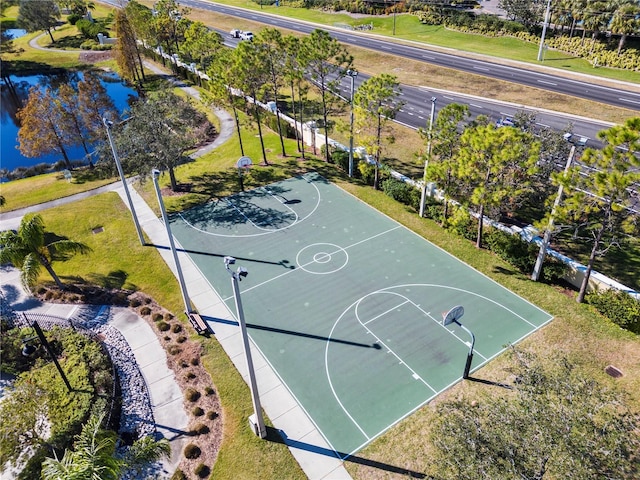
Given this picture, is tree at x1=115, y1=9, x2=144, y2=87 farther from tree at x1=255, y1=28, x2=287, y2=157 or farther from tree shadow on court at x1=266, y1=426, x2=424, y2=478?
tree shadow on court at x1=266, y1=426, x2=424, y2=478

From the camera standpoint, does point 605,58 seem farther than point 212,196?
Yes

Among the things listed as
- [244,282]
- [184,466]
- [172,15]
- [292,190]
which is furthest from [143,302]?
[172,15]

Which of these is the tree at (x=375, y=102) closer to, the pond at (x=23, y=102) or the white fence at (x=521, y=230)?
the white fence at (x=521, y=230)

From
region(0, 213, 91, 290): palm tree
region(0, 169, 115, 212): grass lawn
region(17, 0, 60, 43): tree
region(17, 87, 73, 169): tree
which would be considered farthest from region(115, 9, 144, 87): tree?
region(17, 0, 60, 43): tree

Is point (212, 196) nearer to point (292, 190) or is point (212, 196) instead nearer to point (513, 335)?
point (292, 190)

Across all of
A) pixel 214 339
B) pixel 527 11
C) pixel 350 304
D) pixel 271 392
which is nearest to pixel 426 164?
pixel 350 304

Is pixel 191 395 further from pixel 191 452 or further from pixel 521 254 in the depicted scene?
pixel 521 254
